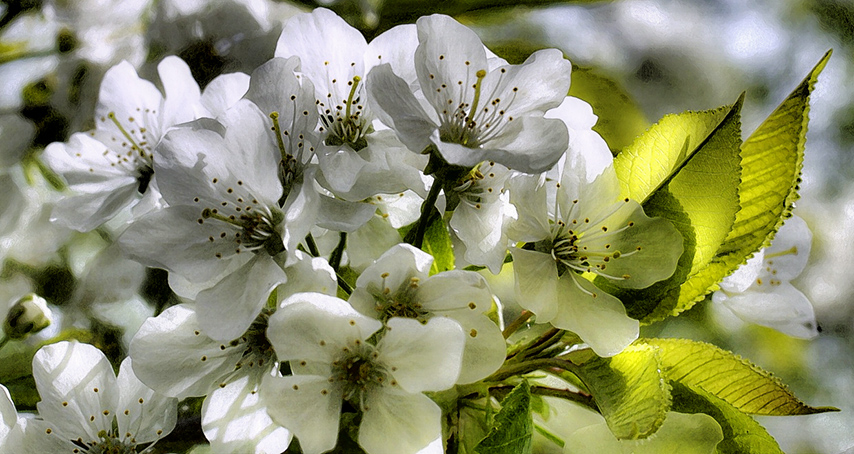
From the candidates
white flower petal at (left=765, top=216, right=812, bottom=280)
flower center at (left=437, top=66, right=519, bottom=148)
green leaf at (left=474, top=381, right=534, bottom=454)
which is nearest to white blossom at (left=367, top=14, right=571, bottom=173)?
flower center at (left=437, top=66, right=519, bottom=148)

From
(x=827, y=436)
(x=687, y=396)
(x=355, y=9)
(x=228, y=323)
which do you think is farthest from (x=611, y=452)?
(x=355, y=9)

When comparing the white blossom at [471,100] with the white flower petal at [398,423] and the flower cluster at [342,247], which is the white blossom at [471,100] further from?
the white flower petal at [398,423]

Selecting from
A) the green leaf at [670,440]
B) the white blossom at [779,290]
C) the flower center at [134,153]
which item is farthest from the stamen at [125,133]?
the white blossom at [779,290]

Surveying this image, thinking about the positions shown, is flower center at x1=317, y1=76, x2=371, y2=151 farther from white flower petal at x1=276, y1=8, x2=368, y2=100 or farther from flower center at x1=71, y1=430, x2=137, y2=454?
flower center at x1=71, y1=430, x2=137, y2=454

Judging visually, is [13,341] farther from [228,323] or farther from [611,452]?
[611,452]

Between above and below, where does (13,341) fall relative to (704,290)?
below
